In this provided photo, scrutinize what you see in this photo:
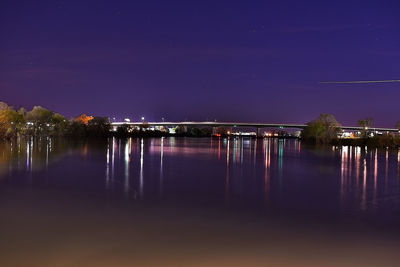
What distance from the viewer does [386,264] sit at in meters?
8.41

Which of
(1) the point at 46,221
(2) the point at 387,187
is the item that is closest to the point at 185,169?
(2) the point at 387,187

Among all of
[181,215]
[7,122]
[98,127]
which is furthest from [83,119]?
[181,215]

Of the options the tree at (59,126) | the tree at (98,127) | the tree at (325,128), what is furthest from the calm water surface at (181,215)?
the tree at (98,127)

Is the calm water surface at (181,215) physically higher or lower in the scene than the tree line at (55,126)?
lower

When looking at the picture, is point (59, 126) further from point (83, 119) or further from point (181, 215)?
point (181, 215)

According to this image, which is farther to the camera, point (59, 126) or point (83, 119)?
point (83, 119)

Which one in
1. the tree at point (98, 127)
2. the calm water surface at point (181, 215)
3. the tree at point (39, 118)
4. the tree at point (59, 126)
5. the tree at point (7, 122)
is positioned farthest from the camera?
the tree at point (98, 127)

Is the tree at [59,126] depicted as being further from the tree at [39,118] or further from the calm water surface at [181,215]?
the calm water surface at [181,215]

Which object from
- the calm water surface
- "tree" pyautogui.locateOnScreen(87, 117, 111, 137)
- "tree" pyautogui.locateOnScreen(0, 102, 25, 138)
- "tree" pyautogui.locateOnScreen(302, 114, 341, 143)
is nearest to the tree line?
"tree" pyautogui.locateOnScreen(87, 117, 111, 137)

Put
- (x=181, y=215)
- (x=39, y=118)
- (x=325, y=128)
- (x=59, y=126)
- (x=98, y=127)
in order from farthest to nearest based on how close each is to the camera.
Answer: (x=98, y=127) < (x=59, y=126) < (x=39, y=118) < (x=325, y=128) < (x=181, y=215)

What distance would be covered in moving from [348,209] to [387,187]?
6961 mm

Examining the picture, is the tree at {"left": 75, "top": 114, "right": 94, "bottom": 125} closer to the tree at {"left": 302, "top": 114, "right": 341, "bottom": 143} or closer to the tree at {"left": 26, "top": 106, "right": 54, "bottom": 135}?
the tree at {"left": 26, "top": 106, "right": 54, "bottom": 135}

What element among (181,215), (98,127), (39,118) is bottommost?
(181,215)

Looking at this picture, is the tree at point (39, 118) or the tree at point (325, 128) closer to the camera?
the tree at point (325, 128)
